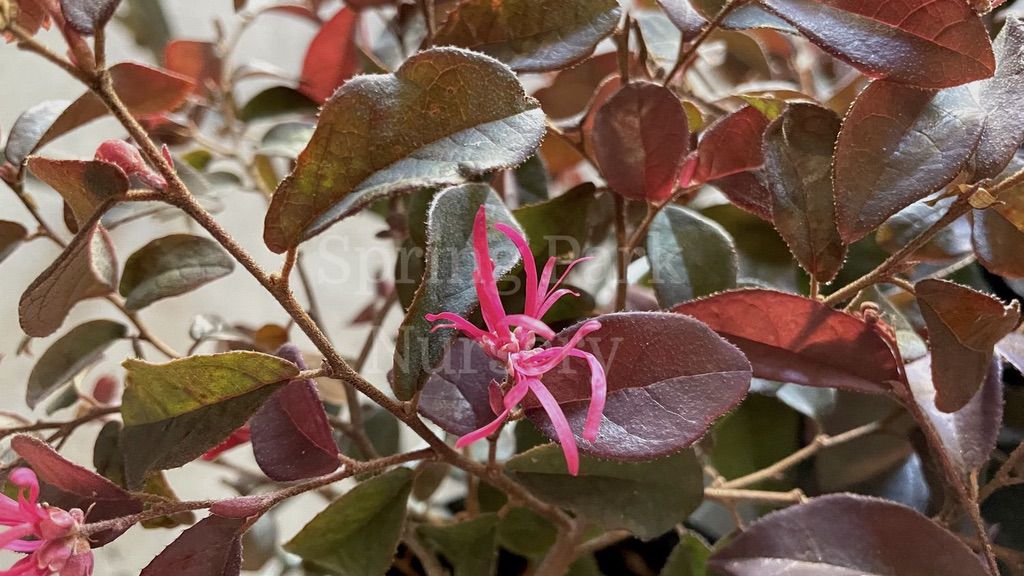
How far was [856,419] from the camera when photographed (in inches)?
21.5

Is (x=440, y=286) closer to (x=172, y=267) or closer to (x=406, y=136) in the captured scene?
(x=406, y=136)

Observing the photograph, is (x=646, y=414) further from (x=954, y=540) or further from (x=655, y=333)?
(x=954, y=540)

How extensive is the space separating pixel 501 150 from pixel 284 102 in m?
0.35

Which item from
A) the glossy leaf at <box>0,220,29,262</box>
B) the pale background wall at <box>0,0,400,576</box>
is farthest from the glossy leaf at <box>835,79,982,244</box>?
the pale background wall at <box>0,0,400,576</box>

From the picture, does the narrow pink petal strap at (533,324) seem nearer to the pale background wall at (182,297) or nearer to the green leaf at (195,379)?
the green leaf at (195,379)

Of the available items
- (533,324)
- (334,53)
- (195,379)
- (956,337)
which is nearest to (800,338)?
(956,337)

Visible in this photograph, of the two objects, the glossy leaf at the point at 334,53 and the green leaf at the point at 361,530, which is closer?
the green leaf at the point at 361,530

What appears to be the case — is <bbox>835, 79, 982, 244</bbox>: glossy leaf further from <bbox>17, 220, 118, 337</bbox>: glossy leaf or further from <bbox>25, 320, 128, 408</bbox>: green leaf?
<bbox>25, 320, 128, 408</bbox>: green leaf

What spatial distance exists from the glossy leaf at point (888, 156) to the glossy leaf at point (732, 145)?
57mm

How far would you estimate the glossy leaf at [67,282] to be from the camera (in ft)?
1.05

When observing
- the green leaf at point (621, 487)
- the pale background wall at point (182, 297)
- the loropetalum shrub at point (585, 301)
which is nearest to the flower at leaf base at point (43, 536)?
the loropetalum shrub at point (585, 301)

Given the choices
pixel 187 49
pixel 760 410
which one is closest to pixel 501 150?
pixel 760 410

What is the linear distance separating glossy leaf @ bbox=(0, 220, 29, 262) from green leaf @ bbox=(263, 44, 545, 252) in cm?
22

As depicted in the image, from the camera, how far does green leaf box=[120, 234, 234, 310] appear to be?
1.50 feet
